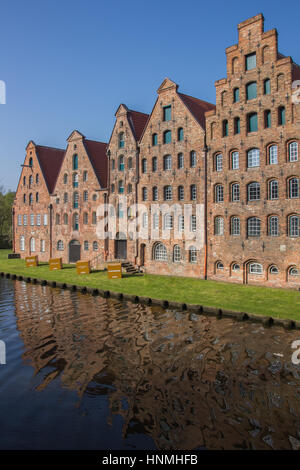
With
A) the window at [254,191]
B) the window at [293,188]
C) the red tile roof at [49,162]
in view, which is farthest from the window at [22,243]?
the window at [293,188]

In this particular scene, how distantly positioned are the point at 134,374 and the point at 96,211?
30.2m

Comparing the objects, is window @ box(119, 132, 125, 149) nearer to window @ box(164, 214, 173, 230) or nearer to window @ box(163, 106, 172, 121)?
window @ box(163, 106, 172, 121)

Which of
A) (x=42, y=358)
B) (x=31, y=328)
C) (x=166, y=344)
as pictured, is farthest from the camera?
(x=31, y=328)

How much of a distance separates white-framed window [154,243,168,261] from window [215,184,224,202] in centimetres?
736

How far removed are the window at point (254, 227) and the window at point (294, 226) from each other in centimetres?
255

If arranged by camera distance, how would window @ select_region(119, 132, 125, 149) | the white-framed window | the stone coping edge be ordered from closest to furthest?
the stone coping edge < the white-framed window < window @ select_region(119, 132, 125, 149)

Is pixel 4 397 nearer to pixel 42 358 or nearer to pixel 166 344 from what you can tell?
pixel 42 358

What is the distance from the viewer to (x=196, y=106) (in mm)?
A: 34969

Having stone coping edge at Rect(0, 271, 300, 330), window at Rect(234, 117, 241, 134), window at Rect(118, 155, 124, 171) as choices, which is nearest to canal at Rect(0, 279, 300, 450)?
stone coping edge at Rect(0, 271, 300, 330)

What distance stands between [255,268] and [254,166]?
787cm

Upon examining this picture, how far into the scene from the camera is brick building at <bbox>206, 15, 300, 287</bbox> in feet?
86.7

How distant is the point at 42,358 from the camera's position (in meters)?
14.8

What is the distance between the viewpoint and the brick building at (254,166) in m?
26.4

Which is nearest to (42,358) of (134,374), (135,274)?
(134,374)
